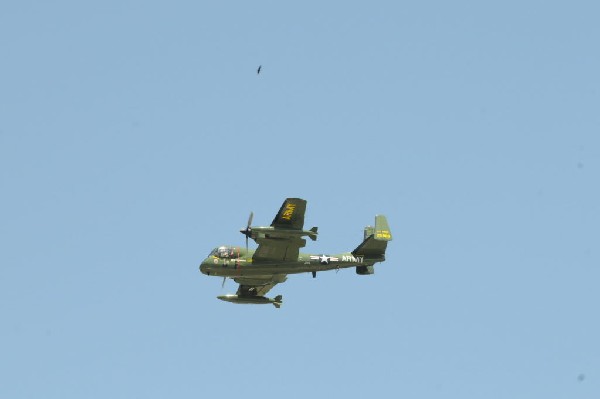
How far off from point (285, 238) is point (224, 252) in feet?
24.8

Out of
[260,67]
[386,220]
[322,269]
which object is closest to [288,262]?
[322,269]

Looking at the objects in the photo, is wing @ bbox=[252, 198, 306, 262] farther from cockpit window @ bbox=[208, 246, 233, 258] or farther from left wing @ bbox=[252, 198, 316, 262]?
cockpit window @ bbox=[208, 246, 233, 258]

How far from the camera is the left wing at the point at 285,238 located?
107938 mm

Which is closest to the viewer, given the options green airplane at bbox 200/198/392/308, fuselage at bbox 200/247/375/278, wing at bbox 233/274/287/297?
green airplane at bbox 200/198/392/308

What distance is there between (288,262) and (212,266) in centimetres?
665

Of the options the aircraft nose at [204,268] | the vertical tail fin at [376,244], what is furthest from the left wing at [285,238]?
the vertical tail fin at [376,244]

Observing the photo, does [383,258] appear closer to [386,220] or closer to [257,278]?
[386,220]

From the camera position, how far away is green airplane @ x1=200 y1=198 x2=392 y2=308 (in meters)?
109

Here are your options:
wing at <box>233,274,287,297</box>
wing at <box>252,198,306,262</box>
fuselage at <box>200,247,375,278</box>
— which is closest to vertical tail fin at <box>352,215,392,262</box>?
fuselage at <box>200,247,375,278</box>

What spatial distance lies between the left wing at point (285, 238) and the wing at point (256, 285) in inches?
235

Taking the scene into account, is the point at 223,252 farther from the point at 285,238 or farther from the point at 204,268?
the point at 285,238

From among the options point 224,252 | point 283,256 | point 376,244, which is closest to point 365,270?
point 376,244

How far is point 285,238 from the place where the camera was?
110438 millimetres

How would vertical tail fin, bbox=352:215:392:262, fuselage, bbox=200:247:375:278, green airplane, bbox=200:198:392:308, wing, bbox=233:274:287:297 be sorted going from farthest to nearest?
wing, bbox=233:274:287:297 < vertical tail fin, bbox=352:215:392:262 < fuselage, bbox=200:247:375:278 < green airplane, bbox=200:198:392:308
